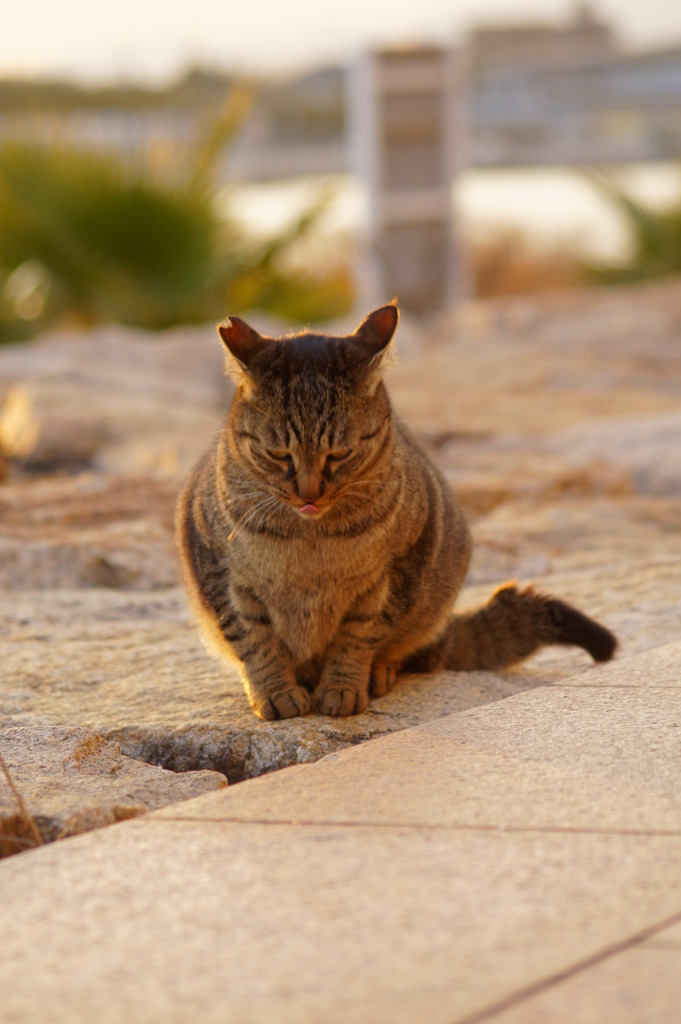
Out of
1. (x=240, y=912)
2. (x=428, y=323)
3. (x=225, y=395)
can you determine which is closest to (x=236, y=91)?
(x=428, y=323)

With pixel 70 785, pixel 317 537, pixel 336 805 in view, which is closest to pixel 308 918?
pixel 336 805

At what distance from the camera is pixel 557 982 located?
1433 mm

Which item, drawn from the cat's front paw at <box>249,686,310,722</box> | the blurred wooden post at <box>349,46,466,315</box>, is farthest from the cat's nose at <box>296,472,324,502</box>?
the blurred wooden post at <box>349,46,466,315</box>

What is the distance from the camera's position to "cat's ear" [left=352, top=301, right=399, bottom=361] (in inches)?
105

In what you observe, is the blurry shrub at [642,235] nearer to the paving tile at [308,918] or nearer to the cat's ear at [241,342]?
the cat's ear at [241,342]

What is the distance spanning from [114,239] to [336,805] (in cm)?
802

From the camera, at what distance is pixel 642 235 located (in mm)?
11320

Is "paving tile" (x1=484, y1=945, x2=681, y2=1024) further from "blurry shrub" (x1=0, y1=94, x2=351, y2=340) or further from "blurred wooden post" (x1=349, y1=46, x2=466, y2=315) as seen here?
"blurred wooden post" (x1=349, y1=46, x2=466, y2=315)

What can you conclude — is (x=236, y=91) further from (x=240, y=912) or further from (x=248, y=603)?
(x=240, y=912)

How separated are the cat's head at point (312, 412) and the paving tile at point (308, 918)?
809 millimetres

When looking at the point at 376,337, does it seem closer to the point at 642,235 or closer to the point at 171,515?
the point at 171,515

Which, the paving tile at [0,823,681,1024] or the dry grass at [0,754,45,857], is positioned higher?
the paving tile at [0,823,681,1024]

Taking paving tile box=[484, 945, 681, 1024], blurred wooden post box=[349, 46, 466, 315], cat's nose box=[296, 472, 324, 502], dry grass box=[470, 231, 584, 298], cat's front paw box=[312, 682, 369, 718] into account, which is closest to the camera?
paving tile box=[484, 945, 681, 1024]

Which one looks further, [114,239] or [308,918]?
[114,239]
